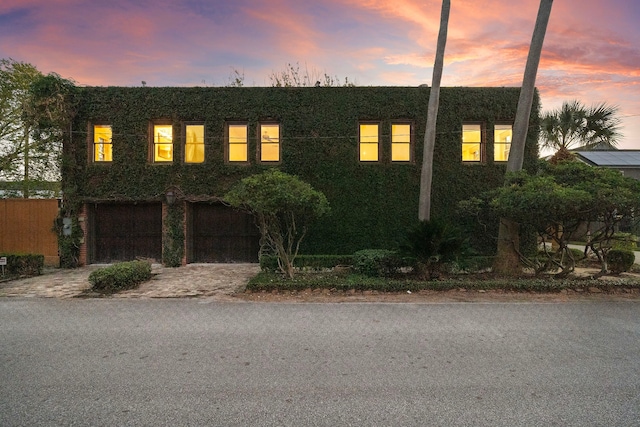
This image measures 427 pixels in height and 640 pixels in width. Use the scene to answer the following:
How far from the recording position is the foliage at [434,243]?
8547 millimetres

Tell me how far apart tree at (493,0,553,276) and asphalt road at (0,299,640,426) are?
11.2 feet

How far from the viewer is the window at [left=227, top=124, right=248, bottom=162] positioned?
42.0ft

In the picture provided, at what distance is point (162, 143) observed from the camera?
12.7 meters

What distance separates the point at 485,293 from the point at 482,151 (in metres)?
6.58

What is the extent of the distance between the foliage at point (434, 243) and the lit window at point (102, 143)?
1072 centimetres

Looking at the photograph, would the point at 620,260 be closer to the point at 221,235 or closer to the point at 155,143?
the point at 221,235

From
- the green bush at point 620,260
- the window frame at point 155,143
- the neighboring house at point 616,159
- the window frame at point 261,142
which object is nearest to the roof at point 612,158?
the neighboring house at point 616,159

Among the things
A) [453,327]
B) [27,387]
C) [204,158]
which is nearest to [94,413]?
[27,387]

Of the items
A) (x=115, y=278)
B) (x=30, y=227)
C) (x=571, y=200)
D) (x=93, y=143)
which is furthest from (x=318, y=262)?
(x=30, y=227)

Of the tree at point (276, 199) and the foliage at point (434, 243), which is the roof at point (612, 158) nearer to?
the foliage at point (434, 243)

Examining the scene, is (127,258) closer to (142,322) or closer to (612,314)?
(142,322)

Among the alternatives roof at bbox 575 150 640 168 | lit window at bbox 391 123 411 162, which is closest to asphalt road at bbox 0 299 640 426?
lit window at bbox 391 123 411 162

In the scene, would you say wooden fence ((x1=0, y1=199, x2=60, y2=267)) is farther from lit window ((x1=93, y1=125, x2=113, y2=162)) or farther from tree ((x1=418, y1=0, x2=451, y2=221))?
tree ((x1=418, y1=0, x2=451, y2=221))

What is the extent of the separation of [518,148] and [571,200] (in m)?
2.73
